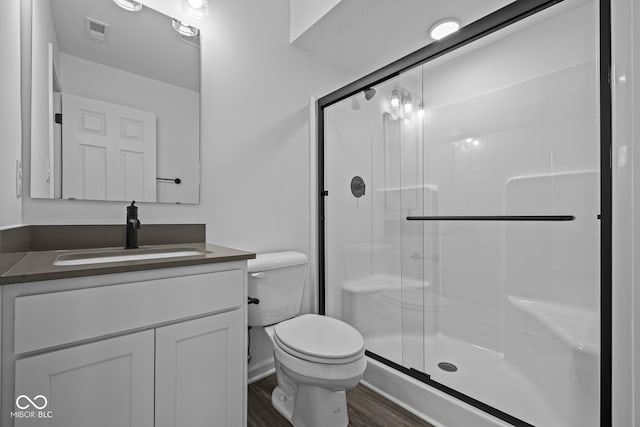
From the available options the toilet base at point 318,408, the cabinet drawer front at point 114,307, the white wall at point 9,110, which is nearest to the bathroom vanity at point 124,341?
the cabinet drawer front at point 114,307

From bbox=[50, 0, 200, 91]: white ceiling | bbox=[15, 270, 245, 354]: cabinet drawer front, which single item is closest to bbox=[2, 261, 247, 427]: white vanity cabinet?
bbox=[15, 270, 245, 354]: cabinet drawer front

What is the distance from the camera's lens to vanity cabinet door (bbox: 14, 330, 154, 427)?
2.46 feet

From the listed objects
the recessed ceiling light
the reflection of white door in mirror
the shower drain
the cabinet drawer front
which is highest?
the recessed ceiling light

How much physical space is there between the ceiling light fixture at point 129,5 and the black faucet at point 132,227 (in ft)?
3.13

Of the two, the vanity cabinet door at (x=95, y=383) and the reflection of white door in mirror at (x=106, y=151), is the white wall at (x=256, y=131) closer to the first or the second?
the reflection of white door in mirror at (x=106, y=151)

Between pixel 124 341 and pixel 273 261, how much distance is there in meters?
0.80

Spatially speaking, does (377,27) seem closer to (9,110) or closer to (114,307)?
(9,110)

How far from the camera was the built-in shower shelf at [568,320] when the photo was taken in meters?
1.23

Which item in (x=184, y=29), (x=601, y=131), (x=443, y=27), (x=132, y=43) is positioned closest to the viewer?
(x=601, y=131)

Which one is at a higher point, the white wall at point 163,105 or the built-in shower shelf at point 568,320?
the white wall at point 163,105

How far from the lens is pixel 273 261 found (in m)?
1.59

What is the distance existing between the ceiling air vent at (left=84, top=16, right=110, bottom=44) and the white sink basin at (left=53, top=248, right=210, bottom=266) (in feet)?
3.09

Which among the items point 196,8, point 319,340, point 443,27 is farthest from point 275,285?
point 443,27

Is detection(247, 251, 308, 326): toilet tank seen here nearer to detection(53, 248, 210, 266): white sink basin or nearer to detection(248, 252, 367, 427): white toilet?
detection(248, 252, 367, 427): white toilet
